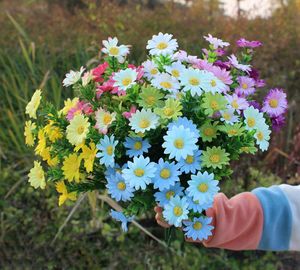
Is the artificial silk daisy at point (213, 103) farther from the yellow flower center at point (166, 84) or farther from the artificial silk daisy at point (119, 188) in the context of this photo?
the artificial silk daisy at point (119, 188)

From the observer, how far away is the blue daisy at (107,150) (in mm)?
1105

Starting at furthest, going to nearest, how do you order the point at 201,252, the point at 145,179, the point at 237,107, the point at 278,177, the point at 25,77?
the point at 25,77, the point at 278,177, the point at 201,252, the point at 237,107, the point at 145,179

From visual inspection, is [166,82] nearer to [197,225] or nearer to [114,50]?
[114,50]

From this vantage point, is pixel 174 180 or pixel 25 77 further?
pixel 25 77

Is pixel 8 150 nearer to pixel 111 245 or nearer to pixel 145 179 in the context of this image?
pixel 111 245

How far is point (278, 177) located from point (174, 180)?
A: 6.15 feet

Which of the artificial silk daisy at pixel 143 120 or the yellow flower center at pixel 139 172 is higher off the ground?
the artificial silk daisy at pixel 143 120

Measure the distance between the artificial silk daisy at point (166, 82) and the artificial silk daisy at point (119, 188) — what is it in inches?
7.9

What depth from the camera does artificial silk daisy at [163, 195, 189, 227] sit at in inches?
42.5

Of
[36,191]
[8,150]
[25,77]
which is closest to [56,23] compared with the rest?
[25,77]

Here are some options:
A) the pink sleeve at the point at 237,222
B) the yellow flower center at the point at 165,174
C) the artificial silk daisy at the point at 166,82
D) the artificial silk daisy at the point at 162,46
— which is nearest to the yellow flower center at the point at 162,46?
the artificial silk daisy at the point at 162,46

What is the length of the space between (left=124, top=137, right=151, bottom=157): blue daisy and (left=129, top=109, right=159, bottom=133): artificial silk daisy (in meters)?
0.04

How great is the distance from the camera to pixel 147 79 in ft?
4.00

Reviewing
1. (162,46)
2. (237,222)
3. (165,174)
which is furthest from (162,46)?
(237,222)
